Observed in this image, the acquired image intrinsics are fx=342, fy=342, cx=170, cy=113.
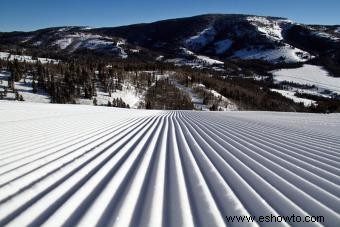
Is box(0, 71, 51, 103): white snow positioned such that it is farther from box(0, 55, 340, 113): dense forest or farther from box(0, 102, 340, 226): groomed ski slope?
box(0, 102, 340, 226): groomed ski slope

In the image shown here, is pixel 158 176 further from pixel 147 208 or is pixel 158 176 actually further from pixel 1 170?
pixel 1 170

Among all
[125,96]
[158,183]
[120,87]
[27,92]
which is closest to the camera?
[158,183]

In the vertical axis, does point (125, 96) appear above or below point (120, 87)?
below

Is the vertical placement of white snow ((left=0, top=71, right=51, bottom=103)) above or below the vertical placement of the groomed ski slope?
above

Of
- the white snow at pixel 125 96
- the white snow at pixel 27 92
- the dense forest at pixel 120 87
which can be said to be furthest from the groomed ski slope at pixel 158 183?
the white snow at pixel 125 96

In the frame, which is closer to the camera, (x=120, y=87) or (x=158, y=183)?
(x=158, y=183)

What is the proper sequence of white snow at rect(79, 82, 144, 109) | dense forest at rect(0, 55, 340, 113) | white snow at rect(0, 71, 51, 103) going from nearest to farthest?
white snow at rect(0, 71, 51, 103) → white snow at rect(79, 82, 144, 109) → dense forest at rect(0, 55, 340, 113)

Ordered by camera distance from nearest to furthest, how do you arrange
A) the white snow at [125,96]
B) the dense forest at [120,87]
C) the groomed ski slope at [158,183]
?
the groomed ski slope at [158,183] → the white snow at [125,96] → the dense forest at [120,87]

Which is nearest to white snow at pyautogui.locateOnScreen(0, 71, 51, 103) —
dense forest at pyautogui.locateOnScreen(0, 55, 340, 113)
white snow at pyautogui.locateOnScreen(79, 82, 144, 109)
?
dense forest at pyautogui.locateOnScreen(0, 55, 340, 113)

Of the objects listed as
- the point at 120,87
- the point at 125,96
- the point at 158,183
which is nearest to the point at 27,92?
the point at 125,96

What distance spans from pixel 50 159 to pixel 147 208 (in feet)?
10.2

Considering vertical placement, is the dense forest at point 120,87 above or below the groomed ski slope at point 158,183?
above

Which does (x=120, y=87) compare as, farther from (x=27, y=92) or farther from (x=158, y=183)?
(x=158, y=183)

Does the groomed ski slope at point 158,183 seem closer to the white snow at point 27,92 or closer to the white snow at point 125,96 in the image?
the white snow at point 27,92
